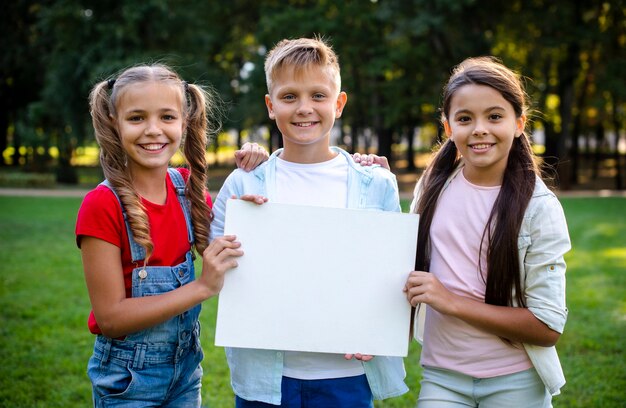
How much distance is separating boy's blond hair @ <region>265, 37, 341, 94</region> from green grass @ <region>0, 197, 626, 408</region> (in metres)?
2.64

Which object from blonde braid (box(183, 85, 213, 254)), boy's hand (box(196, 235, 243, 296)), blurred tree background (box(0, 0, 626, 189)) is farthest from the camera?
blurred tree background (box(0, 0, 626, 189))

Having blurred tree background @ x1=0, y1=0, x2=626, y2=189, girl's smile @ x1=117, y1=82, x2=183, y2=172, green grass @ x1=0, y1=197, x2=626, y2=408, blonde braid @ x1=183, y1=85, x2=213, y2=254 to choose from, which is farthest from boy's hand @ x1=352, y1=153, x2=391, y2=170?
blurred tree background @ x1=0, y1=0, x2=626, y2=189

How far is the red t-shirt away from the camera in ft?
7.32

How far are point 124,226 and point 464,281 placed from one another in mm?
1323

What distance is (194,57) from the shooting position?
79.5 ft

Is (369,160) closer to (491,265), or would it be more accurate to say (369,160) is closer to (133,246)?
(491,265)

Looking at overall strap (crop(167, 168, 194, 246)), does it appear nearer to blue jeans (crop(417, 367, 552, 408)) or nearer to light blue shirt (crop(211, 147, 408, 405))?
light blue shirt (crop(211, 147, 408, 405))

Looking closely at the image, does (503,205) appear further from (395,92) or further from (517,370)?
(395,92)

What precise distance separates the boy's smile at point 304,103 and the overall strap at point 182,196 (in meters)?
0.50

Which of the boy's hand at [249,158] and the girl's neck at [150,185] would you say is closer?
the girl's neck at [150,185]

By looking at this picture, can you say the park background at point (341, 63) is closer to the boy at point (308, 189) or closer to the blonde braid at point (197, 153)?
the blonde braid at point (197, 153)

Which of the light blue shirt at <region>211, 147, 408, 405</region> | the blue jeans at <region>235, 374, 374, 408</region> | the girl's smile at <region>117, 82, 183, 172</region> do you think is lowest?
the blue jeans at <region>235, 374, 374, 408</region>

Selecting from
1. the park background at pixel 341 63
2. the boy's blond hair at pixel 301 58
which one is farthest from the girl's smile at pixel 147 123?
the park background at pixel 341 63

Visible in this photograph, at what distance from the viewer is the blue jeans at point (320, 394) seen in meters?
2.39
